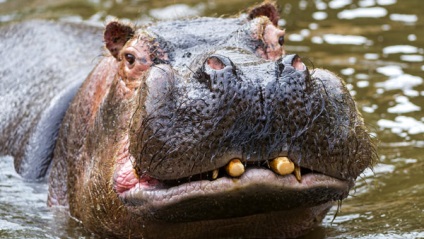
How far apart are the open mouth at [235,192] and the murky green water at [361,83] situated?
36.0 inches

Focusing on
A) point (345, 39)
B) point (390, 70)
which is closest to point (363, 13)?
point (345, 39)

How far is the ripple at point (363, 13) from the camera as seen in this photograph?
1132 centimetres

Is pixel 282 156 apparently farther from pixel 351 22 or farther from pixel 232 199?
pixel 351 22

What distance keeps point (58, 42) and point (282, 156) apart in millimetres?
4200

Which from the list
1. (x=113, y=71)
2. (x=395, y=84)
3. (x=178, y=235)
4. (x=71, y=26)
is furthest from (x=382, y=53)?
(x=178, y=235)

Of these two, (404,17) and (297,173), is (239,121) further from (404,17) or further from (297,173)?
(404,17)

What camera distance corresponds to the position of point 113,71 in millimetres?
6137

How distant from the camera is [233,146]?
4.49m

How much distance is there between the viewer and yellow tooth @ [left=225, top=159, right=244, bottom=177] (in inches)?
177

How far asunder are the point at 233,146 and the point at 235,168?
10 cm

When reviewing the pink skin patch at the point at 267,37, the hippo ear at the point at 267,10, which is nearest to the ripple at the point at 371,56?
the hippo ear at the point at 267,10

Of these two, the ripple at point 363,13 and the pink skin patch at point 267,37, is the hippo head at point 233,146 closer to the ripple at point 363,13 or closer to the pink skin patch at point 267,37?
the pink skin patch at point 267,37

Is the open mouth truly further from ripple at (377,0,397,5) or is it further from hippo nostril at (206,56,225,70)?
ripple at (377,0,397,5)

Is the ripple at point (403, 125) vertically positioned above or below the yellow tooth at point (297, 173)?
below
